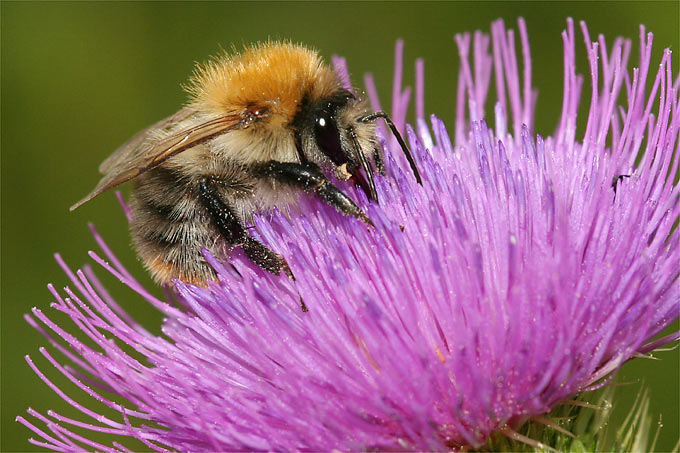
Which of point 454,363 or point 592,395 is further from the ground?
point 454,363

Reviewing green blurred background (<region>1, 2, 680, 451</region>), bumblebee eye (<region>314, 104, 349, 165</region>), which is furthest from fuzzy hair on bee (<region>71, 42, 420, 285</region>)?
green blurred background (<region>1, 2, 680, 451</region>)

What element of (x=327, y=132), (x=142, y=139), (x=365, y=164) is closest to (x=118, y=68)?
(x=142, y=139)

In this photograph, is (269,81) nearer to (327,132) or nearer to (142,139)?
(327,132)

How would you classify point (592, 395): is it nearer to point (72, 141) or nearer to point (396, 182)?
point (396, 182)

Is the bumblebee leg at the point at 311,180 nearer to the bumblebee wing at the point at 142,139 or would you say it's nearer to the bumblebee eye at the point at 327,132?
the bumblebee eye at the point at 327,132

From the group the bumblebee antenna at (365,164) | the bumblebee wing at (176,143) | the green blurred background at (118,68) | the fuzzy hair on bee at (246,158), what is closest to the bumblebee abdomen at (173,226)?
the fuzzy hair on bee at (246,158)

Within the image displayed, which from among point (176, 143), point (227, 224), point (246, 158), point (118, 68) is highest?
point (118, 68)

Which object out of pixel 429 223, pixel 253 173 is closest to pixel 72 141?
pixel 253 173
